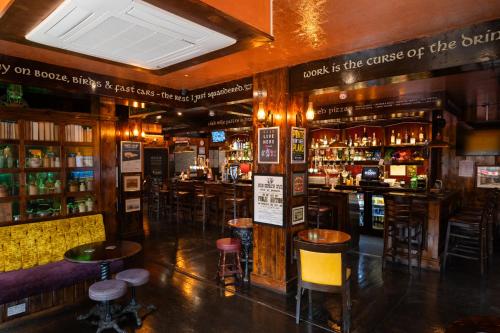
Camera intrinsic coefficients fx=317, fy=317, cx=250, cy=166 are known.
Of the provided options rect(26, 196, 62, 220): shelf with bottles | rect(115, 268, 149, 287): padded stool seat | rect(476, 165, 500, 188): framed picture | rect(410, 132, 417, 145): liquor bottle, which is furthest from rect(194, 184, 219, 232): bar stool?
rect(476, 165, 500, 188): framed picture

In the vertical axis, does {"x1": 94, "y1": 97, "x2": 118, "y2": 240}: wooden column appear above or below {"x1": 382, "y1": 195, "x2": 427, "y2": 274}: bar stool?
above

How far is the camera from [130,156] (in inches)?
257

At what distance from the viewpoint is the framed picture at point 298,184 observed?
4.09m

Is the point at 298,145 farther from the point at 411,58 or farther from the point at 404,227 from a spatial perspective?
the point at 404,227

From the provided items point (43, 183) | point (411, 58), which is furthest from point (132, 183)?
point (411, 58)

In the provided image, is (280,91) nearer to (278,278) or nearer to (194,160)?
(278,278)

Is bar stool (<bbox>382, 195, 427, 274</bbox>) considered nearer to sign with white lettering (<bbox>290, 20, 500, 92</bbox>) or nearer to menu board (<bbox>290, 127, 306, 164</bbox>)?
menu board (<bbox>290, 127, 306, 164</bbox>)

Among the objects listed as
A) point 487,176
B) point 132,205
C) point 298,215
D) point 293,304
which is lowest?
point 293,304

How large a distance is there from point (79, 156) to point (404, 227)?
17.1 feet

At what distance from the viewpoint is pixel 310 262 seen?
3154mm

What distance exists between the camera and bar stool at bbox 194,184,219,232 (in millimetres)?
7804

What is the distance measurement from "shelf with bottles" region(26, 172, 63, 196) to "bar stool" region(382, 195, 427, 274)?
5.01 m

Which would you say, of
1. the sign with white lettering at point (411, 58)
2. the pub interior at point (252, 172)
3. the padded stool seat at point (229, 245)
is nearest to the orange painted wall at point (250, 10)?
the pub interior at point (252, 172)

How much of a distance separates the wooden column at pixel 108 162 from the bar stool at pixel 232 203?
246 cm
